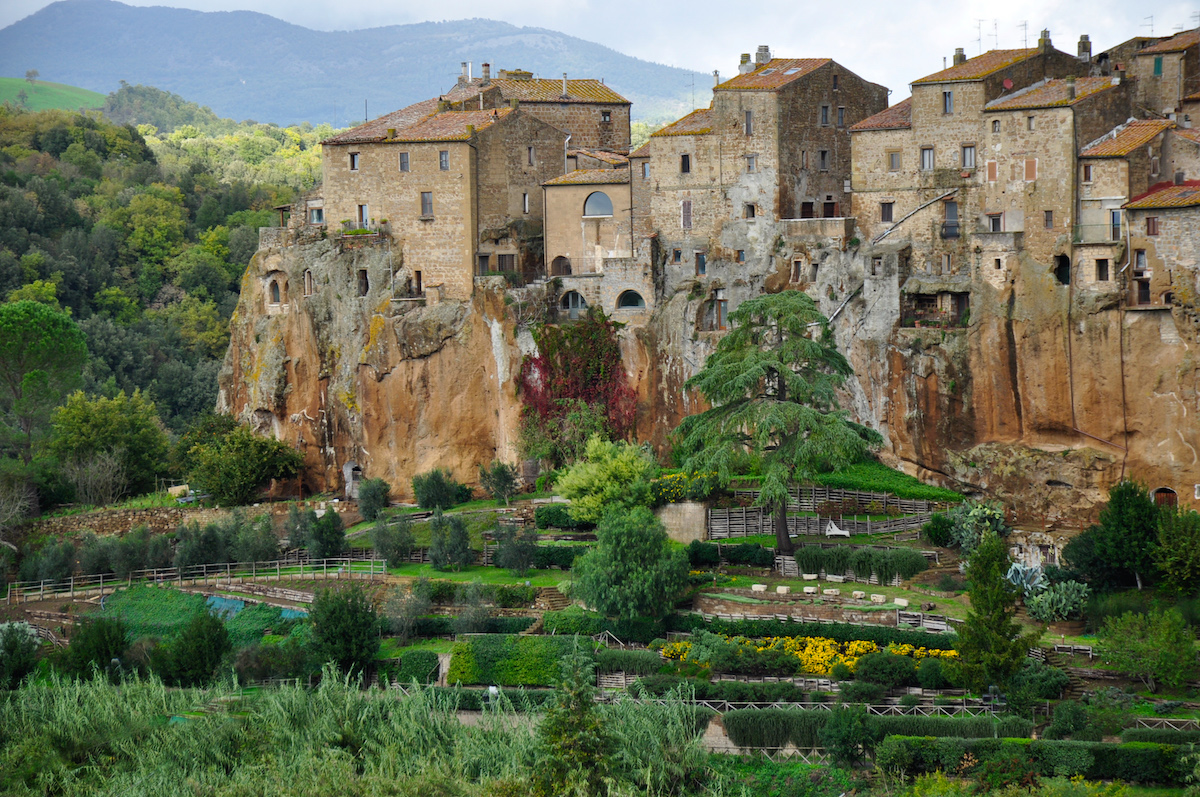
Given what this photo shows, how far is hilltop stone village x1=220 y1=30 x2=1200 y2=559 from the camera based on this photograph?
5072 cm

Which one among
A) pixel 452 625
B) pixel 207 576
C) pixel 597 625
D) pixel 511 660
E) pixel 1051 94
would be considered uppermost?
pixel 1051 94

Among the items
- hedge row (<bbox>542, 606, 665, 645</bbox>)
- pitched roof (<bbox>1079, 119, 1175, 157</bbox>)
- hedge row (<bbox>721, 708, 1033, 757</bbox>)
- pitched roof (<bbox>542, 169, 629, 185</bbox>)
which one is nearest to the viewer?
hedge row (<bbox>721, 708, 1033, 757</bbox>)

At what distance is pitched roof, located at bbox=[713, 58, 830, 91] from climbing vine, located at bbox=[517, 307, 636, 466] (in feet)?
35.5

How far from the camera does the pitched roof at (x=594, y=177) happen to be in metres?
63.1

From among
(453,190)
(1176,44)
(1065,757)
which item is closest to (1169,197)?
(1176,44)

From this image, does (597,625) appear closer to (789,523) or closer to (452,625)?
(452,625)

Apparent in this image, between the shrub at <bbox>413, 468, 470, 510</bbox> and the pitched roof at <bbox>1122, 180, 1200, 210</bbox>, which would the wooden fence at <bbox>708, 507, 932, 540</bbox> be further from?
the shrub at <bbox>413, 468, 470, 510</bbox>

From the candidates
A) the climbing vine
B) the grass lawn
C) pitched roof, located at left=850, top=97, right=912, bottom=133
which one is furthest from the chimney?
the grass lawn

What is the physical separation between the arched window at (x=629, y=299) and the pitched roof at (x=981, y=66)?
14.3m

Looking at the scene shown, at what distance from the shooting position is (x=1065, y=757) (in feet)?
114

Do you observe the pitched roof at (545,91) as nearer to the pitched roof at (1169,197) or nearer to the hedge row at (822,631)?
the pitched roof at (1169,197)

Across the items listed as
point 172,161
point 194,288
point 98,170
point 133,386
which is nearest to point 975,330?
point 133,386

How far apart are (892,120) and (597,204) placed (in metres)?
13.1

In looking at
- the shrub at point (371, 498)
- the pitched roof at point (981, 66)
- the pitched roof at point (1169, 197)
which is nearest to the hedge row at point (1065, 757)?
the pitched roof at point (1169, 197)
